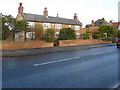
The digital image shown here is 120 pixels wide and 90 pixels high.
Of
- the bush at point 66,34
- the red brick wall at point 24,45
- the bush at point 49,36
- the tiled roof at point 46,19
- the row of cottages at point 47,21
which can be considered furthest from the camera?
the tiled roof at point 46,19

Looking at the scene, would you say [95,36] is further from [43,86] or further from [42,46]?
[43,86]

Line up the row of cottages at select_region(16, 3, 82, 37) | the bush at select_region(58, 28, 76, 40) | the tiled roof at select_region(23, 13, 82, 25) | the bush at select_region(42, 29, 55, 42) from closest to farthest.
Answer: the bush at select_region(42, 29, 55, 42)
the bush at select_region(58, 28, 76, 40)
the row of cottages at select_region(16, 3, 82, 37)
the tiled roof at select_region(23, 13, 82, 25)

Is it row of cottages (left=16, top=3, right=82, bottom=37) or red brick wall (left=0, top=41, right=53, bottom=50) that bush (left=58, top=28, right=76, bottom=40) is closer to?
red brick wall (left=0, top=41, right=53, bottom=50)

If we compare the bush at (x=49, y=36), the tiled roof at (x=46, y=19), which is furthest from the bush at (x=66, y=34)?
the tiled roof at (x=46, y=19)

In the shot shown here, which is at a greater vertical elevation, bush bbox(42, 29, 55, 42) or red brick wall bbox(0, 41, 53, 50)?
bush bbox(42, 29, 55, 42)

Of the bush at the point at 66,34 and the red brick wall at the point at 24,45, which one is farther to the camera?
the bush at the point at 66,34

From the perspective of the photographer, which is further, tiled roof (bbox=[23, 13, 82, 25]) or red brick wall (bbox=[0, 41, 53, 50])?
tiled roof (bbox=[23, 13, 82, 25])

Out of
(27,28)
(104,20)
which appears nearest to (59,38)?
(27,28)

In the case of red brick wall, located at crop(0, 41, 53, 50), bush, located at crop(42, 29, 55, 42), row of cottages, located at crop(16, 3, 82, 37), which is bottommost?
red brick wall, located at crop(0, 41, 53, 50)

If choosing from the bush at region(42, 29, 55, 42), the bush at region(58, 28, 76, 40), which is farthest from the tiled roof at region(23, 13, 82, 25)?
the bush at region(42, 29, 55, 42)

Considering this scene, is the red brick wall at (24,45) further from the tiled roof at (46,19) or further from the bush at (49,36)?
the tiled roof at (46,19)

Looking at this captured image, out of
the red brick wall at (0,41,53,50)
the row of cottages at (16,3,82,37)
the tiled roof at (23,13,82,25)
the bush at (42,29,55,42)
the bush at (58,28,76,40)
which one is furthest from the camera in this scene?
the tiled roof at (23,13,82,25)

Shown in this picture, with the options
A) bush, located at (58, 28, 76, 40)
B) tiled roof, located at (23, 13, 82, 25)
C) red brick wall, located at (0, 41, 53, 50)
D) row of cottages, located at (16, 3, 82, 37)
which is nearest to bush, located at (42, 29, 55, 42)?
red brick wall, located at (0, 41, 53, 50)

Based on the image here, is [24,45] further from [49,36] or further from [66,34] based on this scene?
[66,34]
